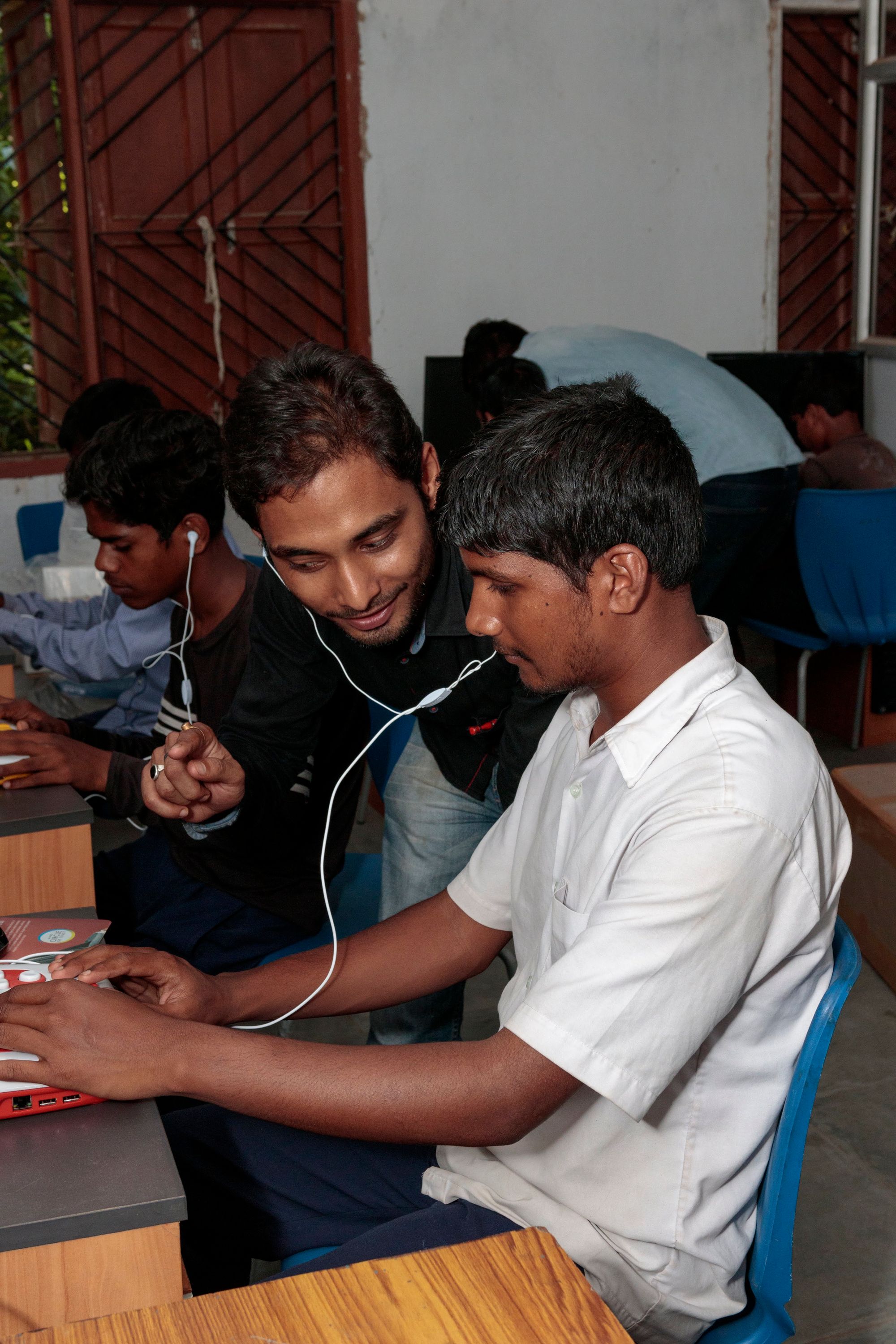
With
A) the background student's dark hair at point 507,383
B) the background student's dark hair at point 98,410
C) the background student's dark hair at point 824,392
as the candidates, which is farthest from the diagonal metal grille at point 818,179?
the background student's dark hair at point 98,410

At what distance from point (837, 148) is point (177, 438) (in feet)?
15.6

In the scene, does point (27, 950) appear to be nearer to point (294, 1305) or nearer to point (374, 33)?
point (294, 1305)

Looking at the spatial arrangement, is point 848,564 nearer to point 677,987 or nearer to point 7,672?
point 7,672

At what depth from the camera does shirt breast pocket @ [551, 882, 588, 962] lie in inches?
41.8

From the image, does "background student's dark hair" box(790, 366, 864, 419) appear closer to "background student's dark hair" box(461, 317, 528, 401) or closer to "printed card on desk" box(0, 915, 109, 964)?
"background student's dark hair" box(461, 317, 528, 401)

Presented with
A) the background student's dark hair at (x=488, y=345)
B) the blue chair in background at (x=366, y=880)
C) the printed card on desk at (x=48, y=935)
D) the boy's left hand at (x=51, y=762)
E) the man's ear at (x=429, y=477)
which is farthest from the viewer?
the background student's dark hair at (x=488, y=345)

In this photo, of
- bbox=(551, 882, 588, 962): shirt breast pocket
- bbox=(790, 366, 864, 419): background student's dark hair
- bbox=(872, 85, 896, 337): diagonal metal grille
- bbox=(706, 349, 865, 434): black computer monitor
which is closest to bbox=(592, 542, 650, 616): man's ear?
bbox=(551, 882, 588, 962): shirt breast pocket

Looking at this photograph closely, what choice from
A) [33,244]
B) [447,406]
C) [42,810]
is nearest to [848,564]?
[447,406]

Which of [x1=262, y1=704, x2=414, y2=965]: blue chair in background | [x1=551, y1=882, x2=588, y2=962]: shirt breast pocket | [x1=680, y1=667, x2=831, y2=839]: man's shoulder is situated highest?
[x1=680, y1=667, x2=831, y2=839]: man's shoulder

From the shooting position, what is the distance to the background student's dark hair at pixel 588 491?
3.31 ft

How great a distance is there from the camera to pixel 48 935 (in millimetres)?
1165

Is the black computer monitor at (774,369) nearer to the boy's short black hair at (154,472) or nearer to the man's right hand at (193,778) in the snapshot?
the boy's short black hair at (154,472)

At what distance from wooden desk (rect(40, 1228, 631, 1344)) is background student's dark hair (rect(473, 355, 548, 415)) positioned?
2.60 metres

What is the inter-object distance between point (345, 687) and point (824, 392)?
9.88 feet
